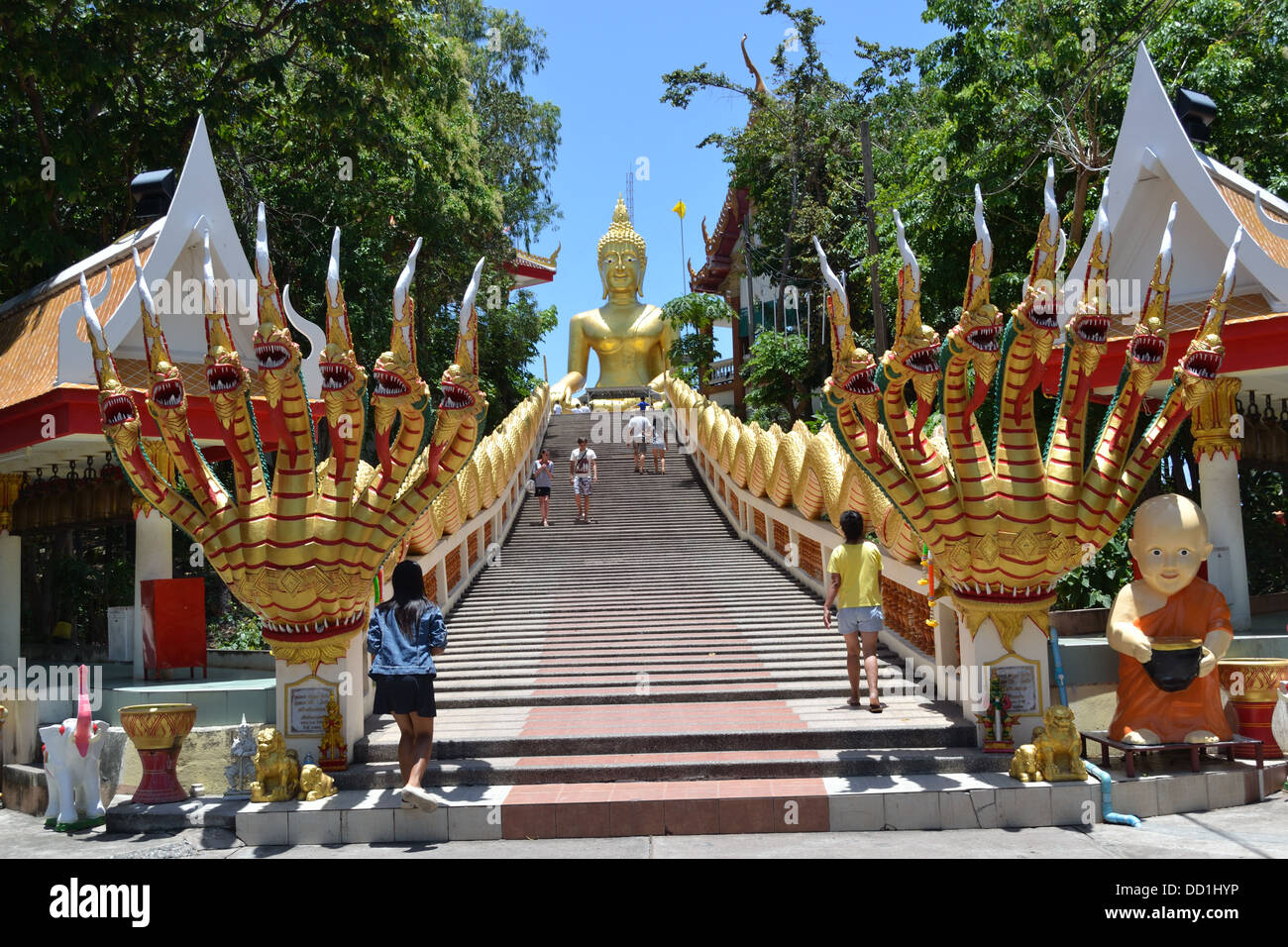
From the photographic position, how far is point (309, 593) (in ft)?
24.5

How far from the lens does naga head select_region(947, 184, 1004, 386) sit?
6.90m

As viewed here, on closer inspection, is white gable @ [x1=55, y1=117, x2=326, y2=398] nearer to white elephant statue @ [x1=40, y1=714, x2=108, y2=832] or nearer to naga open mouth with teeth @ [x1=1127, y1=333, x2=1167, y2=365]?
white elephant statue @ [x1=40, y1=714, x2=108, y2=832]

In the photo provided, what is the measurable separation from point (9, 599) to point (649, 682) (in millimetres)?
7292

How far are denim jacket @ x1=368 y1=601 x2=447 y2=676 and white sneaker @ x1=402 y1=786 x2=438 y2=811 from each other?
712 millimetres

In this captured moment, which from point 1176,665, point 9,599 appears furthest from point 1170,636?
point 9,599

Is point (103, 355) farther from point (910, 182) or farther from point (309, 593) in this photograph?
point (910, 182)

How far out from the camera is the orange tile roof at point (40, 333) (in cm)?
A: 1043

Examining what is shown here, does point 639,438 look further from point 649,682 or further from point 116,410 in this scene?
point 116,410

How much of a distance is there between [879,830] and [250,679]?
20.4ft

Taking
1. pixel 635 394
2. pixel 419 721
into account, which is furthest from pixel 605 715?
pixel 635 394

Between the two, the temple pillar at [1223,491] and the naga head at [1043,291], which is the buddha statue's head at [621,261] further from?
the naga head at [1043,291]

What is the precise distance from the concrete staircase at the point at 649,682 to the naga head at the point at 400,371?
7.79 ft

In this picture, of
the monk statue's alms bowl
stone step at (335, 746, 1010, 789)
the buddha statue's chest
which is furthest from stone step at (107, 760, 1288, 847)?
the buddha statue's chest

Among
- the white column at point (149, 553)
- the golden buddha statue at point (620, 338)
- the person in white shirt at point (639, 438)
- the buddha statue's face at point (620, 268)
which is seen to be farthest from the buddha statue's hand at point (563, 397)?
the white column at point (149, 553)
